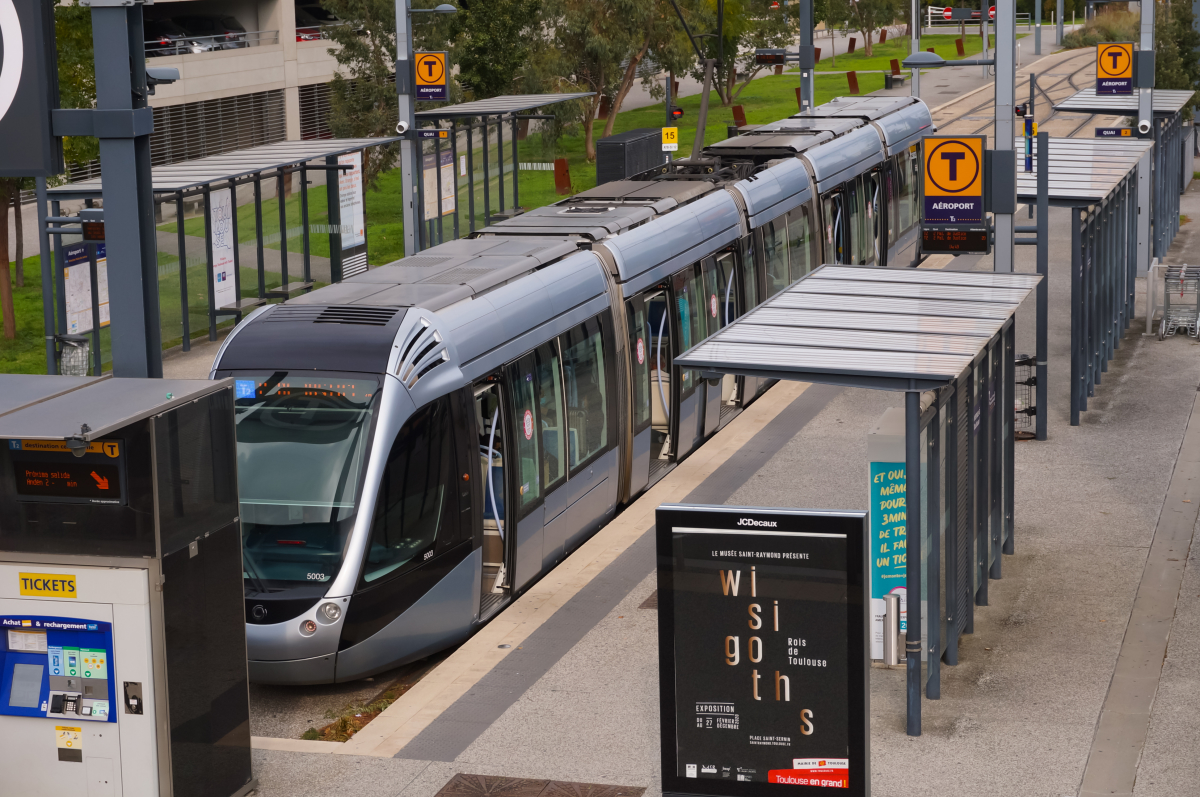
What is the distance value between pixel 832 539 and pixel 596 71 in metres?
37.8

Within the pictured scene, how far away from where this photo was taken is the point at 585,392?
12.6 m

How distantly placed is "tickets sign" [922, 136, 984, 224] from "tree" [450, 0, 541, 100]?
24571 millimetres

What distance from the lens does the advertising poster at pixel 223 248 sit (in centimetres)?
2188

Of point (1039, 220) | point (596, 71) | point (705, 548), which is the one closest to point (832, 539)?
point (705, 548)

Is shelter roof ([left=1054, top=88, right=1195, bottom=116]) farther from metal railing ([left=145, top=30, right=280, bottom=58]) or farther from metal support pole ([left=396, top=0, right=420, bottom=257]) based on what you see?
metal railing ([left=145, top=30, right=280, bottom=58])

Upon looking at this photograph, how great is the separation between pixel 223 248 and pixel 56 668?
15.1 metres

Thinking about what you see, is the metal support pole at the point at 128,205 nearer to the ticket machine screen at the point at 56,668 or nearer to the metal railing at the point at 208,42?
the ticket machine screen at the point at 56,668

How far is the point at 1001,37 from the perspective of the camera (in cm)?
1431

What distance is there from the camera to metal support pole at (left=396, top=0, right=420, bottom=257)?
2169 cm

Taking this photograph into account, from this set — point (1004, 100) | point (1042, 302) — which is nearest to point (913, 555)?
point (1004, 100)

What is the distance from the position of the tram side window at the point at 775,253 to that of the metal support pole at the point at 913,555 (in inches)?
372

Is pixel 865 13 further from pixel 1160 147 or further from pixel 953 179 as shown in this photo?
pixel 953 179

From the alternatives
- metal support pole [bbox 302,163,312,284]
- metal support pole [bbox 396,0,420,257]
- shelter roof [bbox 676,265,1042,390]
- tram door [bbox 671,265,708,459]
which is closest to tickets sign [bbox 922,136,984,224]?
tram door [bbox 671,265,708,459]

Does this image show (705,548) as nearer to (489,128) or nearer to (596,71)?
(489,128)
